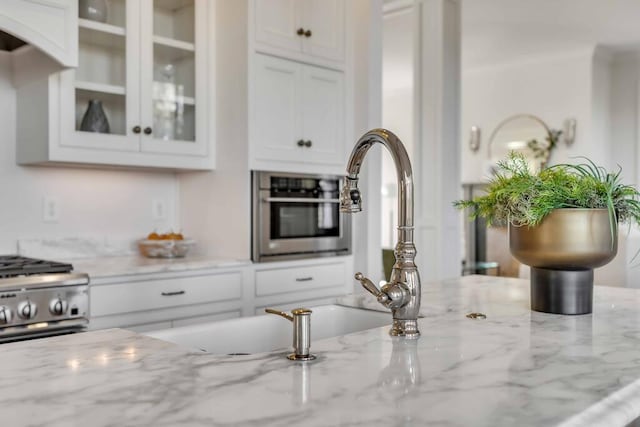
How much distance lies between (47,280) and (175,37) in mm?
1400

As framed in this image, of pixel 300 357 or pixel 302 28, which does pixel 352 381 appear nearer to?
pixel 300 357

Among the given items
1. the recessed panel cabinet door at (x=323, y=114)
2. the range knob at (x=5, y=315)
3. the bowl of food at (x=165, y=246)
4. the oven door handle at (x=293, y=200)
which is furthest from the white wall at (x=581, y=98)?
the range knob at (x=5, y=315)

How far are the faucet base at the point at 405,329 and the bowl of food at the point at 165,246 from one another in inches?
75.7

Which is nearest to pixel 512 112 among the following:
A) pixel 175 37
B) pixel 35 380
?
pixel 175 37

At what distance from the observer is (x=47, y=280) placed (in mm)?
2209

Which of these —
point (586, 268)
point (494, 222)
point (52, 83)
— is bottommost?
point (586, 268)

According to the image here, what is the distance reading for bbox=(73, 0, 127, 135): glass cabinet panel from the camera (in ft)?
8.68

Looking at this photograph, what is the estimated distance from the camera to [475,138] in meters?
7.11

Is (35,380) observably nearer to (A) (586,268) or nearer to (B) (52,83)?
(A) (586,268)

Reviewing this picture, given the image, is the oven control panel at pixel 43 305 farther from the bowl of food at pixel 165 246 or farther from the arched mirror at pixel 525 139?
the arched mirror at pixel 525 139

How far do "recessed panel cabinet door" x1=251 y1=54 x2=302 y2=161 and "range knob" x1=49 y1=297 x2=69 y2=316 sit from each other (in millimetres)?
1122

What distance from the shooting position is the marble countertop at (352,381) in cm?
74

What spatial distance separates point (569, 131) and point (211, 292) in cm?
491

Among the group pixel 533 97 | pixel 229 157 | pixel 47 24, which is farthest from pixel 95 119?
pixel 533 97
